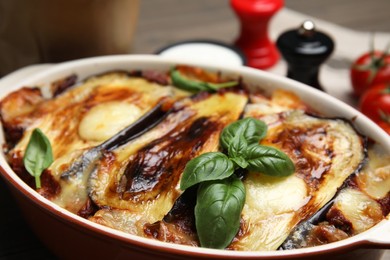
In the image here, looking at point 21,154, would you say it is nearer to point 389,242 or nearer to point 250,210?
point 250,210

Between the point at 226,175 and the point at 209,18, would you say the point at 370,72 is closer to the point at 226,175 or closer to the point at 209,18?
the point at 209,18

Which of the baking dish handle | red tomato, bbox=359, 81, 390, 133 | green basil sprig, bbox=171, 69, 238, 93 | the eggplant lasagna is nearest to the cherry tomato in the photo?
red tomato, bbox=359, 81, 390, 133

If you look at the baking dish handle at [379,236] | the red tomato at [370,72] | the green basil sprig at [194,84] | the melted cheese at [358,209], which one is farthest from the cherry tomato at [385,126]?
the baking dish handle at [379,236]

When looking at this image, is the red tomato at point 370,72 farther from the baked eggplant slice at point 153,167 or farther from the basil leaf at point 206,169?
the basil leaf at point 206,169

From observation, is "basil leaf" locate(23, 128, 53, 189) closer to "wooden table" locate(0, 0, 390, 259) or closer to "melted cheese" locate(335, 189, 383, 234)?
"melted cheese" locate(335, 189, 383, 234)

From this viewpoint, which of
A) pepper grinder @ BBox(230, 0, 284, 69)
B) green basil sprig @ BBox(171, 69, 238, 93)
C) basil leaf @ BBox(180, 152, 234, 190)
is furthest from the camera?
pepper grinder @ BBox(230, 0, 284, 69)

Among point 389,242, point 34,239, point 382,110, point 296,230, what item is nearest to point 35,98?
point 34,239
